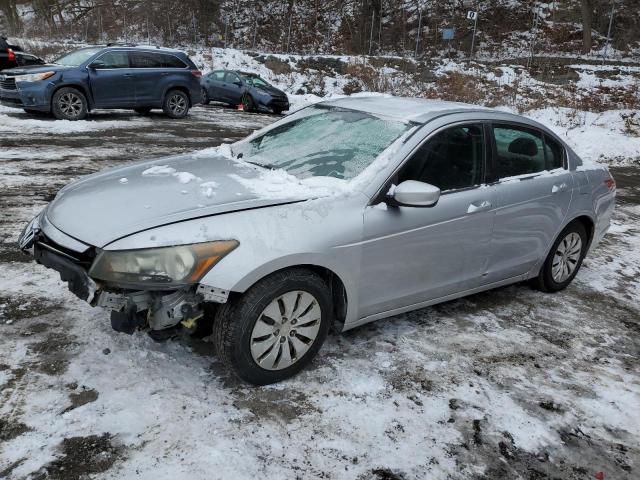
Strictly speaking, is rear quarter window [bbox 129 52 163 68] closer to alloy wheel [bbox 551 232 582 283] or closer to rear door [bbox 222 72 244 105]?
rear door [bbox 222 72 244 105]

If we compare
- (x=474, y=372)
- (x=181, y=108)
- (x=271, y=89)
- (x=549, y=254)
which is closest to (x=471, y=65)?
(x=271, y=89)

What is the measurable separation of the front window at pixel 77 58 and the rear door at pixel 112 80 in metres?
0.20

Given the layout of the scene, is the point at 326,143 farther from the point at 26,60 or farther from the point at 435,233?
the point at 26,60

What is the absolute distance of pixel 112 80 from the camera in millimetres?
12594

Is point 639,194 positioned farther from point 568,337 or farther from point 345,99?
point 345,99

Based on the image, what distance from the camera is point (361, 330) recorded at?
12.8ft

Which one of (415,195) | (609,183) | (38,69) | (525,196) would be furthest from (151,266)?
(38,69)

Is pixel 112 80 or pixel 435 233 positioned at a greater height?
pixel 112 80

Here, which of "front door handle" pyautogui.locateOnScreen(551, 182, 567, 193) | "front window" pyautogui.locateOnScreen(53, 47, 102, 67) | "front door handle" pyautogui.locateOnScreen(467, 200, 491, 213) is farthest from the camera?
"front window" pyautogui.locateOnScreen(53, 47, 102, 67)

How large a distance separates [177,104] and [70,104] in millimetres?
3003

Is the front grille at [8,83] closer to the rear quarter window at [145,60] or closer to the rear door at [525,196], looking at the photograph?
the rear quarter window at [145,60]

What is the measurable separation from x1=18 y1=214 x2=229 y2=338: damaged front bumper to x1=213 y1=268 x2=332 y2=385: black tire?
129 mm

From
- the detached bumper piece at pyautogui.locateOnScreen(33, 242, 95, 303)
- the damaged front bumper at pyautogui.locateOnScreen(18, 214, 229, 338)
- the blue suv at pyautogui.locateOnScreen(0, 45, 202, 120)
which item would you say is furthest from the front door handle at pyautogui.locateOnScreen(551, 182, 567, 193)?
the blue suv at pyautogui.locateOnScreen(0, 45, 202, 120)

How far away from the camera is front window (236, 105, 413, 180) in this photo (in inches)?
140
